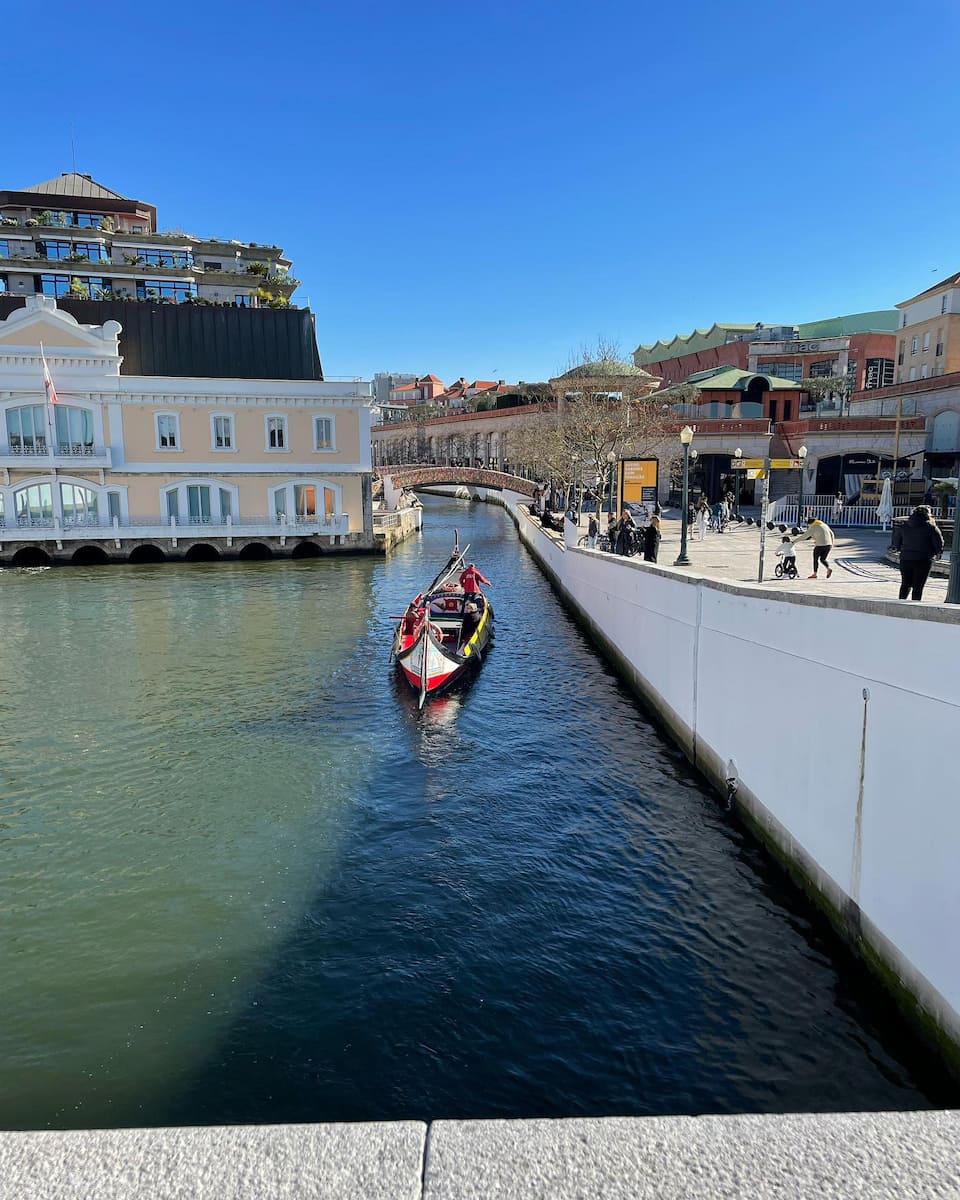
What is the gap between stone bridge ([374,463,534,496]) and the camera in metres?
84.6

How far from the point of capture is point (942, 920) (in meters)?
6.80

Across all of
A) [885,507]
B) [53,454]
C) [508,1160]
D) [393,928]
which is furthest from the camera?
[53,454]

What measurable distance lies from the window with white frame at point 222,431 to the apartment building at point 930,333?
40169 millimetres

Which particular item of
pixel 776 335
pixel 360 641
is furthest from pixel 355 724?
pixel 776 335

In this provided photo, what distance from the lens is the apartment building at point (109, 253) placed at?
67.7 metres

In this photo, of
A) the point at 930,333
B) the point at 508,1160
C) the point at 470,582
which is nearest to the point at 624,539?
the point at 470,582

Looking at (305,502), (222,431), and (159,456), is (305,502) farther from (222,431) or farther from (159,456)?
(159,456)

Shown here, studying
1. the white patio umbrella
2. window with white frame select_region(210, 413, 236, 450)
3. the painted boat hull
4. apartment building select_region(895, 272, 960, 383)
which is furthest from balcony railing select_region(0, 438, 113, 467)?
apartment building select_region(895, 272, 960, 383)

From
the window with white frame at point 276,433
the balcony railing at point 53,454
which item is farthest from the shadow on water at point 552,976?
the balcony railing at point 53,454

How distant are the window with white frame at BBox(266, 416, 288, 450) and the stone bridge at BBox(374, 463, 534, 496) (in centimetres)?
3699

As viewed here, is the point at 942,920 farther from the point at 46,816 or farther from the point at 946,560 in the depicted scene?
the point at 946,560

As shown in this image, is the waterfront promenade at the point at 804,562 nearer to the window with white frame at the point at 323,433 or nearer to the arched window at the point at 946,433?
the arched window at the point at 946,433

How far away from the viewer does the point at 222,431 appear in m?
44.1

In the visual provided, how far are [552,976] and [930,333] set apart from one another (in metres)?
56.2
